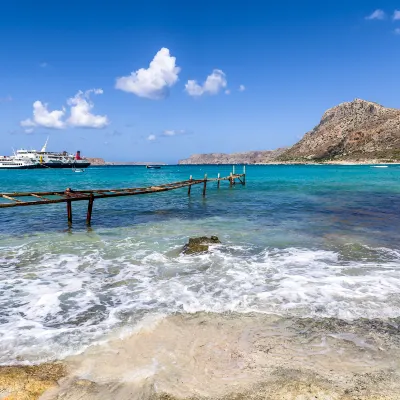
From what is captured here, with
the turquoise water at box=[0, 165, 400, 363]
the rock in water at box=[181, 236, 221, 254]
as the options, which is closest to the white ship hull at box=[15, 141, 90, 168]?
Result: the turquoise water at box=[0, 165, 400, 363]

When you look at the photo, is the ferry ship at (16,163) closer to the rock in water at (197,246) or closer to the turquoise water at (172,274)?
the turquoise water at (172,274)

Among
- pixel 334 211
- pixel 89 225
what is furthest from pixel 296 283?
pixel 334 211

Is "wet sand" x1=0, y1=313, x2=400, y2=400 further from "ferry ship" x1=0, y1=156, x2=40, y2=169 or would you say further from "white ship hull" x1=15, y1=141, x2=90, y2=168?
"white ship hull" x1=15, y1=141, x2=90, y2=168

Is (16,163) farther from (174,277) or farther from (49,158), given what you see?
(174,277)

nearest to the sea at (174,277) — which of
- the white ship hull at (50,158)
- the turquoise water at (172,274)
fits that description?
the turquoise water at (172,274)

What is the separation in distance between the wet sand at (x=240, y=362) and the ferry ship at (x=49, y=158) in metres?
157

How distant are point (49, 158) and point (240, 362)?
162 metres

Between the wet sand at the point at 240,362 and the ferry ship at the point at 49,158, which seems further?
the ferry ship at the point at 49,158

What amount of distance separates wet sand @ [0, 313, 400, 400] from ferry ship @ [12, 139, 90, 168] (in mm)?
157073

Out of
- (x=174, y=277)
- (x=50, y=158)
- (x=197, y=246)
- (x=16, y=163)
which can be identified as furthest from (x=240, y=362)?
(x=50, y=158)

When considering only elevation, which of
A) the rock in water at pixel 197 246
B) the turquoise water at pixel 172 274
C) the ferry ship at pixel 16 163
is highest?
the ferry ship at pixel 16 163

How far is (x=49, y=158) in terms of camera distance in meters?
148

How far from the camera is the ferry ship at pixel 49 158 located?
145 metres

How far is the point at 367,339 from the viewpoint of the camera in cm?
560
